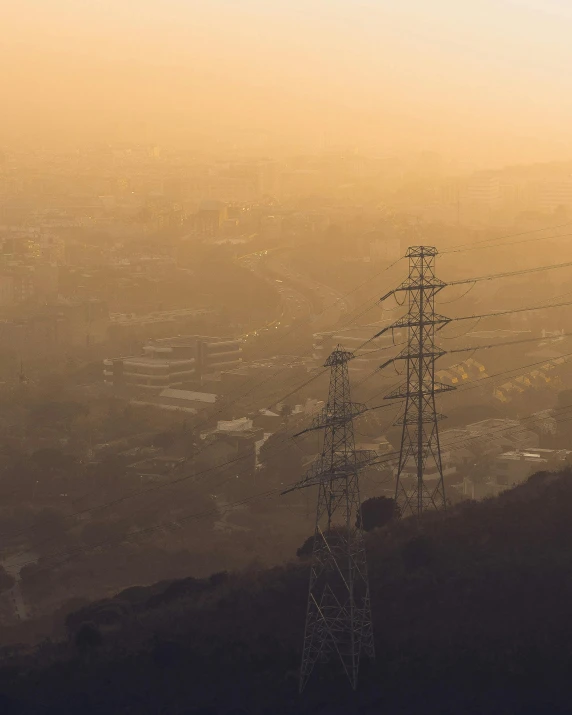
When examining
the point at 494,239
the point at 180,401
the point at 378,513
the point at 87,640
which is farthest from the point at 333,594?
the point at 494,239

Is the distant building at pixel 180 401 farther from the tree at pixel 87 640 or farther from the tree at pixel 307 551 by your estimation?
the tree at pixel 87 640

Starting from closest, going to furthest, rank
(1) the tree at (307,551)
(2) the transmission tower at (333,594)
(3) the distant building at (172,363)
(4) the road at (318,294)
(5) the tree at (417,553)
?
(2) the transmission tower at (333,594) → (5) the tree at (417,553) → (1) the tree at (307,551) → (3) the distant building at (172,363) → (4) the road at (318,294)

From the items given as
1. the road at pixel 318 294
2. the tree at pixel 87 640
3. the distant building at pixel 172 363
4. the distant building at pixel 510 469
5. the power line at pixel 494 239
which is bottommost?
the tree at pixel 87 640

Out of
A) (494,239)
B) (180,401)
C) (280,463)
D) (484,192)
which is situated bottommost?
(280,463)

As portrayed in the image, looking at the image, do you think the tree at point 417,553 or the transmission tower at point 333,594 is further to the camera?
the tree at point 417,553

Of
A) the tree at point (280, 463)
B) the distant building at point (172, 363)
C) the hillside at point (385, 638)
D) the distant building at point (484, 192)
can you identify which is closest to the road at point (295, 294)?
the distant building at point (172, 363)

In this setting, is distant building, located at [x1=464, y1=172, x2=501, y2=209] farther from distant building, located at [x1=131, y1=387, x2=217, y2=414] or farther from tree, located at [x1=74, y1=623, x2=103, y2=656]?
tree, located at [x1=74, y1=623, x2=103, y2=656]

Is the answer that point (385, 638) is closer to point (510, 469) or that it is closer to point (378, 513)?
point (378, 513)
